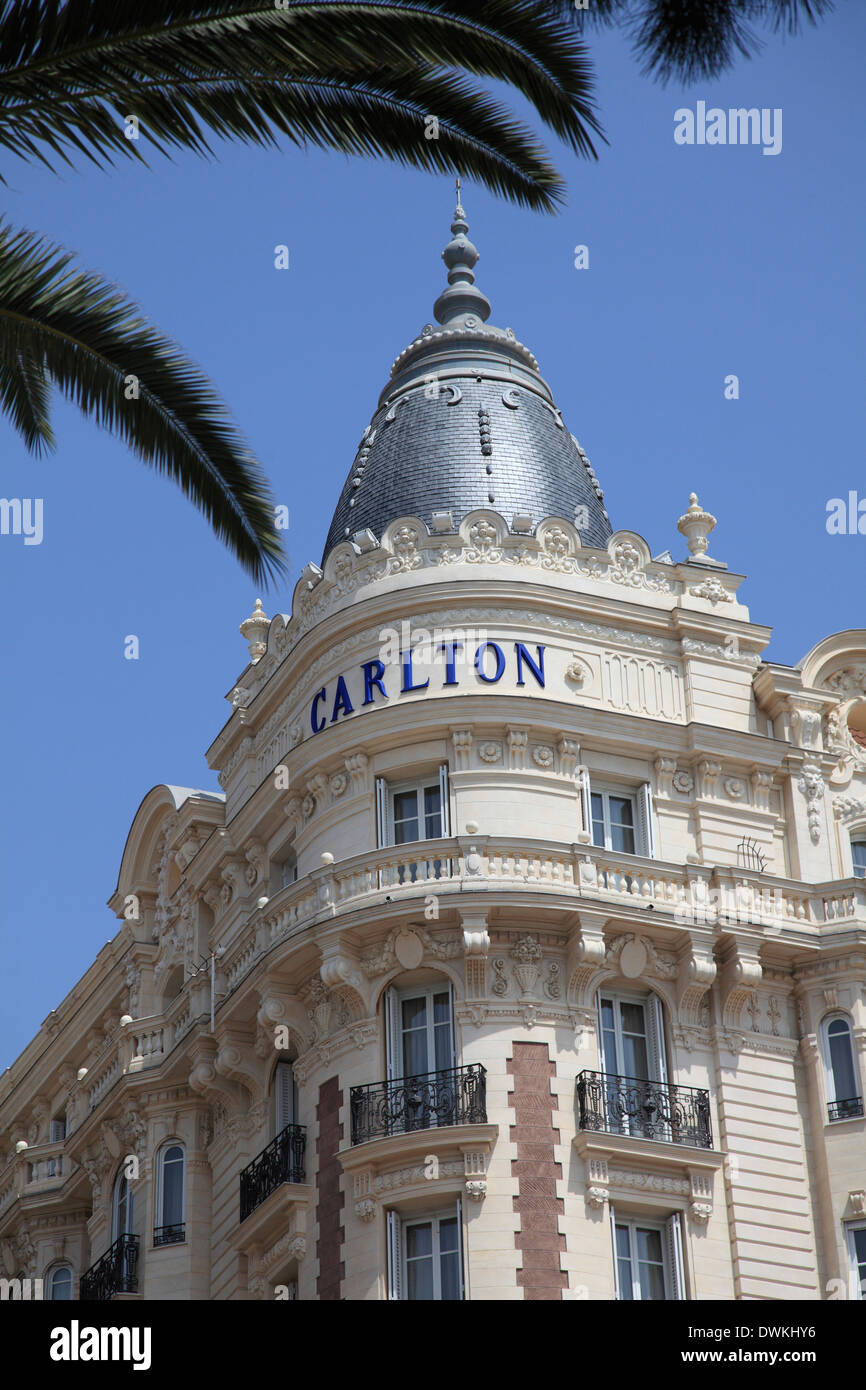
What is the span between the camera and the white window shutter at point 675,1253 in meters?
28.4

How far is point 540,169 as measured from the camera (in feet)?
55.6

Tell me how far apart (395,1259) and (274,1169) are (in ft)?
10.1

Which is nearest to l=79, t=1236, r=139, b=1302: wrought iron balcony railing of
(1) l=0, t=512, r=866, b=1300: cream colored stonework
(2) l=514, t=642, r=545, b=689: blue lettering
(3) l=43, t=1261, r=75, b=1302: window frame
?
(1) l=0, t=512, r=866, b=1300: cream colored stonework

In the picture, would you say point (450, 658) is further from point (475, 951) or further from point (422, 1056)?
point (422, 1056)

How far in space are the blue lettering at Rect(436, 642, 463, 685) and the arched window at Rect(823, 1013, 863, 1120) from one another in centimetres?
732

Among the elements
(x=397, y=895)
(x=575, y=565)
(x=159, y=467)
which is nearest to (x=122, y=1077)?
(x=397, y=895)

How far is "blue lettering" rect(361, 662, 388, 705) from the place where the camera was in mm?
32216

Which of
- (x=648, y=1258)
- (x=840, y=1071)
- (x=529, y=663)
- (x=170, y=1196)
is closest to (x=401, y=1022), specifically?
(x=648, y=1258)

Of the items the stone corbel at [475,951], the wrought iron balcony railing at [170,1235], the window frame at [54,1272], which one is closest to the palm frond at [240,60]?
the stone corbel at [475,951]

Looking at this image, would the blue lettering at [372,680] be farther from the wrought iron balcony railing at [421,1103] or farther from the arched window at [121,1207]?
the arched window at [121,1207]

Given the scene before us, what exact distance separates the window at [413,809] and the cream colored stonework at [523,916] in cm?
18

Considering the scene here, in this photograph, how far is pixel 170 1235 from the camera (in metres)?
Result: 33.9
